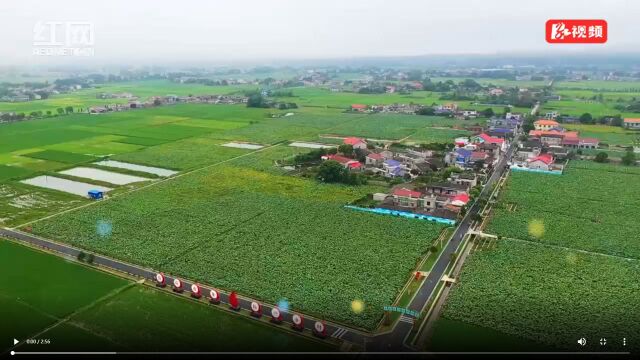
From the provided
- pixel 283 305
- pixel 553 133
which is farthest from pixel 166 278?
pixel 553 133

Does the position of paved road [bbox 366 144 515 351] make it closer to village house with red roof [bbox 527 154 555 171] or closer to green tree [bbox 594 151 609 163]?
village house with red roof [bbox 527 154 555 171]

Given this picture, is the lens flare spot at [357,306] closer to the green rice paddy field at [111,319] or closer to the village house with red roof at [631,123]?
the green rice paddy field at [111,319]

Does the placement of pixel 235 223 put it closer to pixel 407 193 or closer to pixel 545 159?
pixel 407 193

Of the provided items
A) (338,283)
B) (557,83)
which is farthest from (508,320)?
(557,83)

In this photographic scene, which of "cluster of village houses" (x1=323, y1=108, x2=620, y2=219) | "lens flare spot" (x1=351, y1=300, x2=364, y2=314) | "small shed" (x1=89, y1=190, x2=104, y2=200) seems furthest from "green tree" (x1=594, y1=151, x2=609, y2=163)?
"small shed" (x1=89, y1=190, x2=104, y2=200)

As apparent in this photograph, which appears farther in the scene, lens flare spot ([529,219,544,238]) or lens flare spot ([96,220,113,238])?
lens flare spot ([529,219,544,238])

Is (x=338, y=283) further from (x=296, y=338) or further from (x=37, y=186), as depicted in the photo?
(x=37, y=186)
